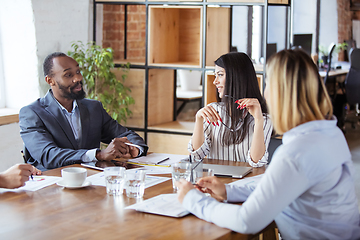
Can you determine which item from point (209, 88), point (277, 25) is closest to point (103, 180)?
point (209, 88)

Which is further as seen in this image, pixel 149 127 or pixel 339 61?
pixel 339 61

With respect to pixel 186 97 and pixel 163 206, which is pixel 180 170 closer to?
pixel 163 206

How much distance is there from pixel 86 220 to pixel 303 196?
677mm

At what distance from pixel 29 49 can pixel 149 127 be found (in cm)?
125

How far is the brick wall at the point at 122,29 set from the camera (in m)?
4.41

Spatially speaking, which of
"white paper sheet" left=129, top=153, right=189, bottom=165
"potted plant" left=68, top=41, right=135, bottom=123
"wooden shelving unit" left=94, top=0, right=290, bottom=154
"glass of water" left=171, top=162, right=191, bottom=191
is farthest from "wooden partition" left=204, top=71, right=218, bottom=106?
"glass of water" left=171, top=162, right=191, bottom=191

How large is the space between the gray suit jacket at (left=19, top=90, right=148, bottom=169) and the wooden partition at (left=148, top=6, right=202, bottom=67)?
50.6 inches

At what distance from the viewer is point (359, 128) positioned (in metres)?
7.62

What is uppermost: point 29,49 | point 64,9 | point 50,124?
point 64,9

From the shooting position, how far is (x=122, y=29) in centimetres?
446

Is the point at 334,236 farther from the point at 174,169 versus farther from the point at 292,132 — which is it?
the point at 174,169

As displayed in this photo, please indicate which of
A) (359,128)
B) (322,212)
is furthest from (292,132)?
(359,128)

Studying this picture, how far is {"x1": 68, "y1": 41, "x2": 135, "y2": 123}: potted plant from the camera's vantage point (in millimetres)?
3699

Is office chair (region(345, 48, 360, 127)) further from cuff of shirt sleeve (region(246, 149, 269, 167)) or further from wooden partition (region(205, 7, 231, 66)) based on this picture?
cuff of shirt sleeve (region(246, 149, 269, 167))
